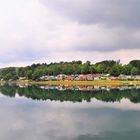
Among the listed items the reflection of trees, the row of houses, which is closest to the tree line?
the row of houses

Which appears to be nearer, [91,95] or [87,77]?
[91,95]

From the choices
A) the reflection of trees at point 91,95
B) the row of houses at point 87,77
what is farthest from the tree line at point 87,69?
the reflection of trees at point 91,95

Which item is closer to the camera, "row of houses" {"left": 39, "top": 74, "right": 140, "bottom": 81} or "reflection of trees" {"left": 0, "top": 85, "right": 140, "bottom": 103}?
"reflection of trees" {"left": 0, "top": 85, "right": 140, "bottom": 103}

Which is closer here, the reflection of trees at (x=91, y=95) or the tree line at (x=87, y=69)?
the reflection of trees at (x=91, y=95)

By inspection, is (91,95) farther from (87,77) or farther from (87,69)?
(87,69)

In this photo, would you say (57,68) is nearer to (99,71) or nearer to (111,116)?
(99,71)

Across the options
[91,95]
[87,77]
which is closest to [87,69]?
[87,77]

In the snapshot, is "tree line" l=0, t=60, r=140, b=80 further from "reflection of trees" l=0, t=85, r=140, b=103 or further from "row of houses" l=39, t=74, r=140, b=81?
"reflection of trees" l=0, t=85, r=140, b=103

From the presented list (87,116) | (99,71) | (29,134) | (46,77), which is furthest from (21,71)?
(29,134)

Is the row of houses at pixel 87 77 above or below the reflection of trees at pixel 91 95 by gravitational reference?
above

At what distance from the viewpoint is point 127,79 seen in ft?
331

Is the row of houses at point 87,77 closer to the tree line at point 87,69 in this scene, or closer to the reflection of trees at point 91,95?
the tree line at point 87,69

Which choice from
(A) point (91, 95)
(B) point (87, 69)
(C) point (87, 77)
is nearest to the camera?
(A) point (91, 95)

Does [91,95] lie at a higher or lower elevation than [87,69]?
lower
